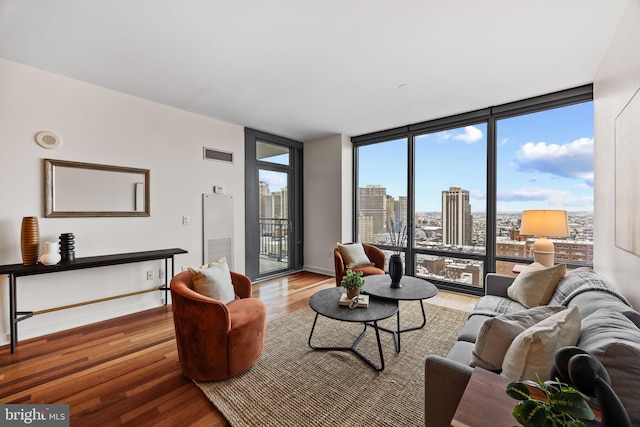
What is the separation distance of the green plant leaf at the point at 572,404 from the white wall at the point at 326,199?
4.40 metres

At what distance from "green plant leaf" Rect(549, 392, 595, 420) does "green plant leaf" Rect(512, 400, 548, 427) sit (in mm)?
33

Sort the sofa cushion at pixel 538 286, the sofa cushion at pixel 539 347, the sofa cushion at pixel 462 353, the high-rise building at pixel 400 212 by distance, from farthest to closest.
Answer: the high-rise building at pixel 400 212 → the sofa cushion at pixel 538 286 → the sofa cushion at pixel 462 353 → the sofa cushion at pixel 539 347

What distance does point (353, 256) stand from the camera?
398 centimetres

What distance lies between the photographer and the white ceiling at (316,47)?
1.94 meters

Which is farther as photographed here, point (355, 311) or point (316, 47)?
point (316, 47)

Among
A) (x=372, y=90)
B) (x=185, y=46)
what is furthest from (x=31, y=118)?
(x=372, y=90)

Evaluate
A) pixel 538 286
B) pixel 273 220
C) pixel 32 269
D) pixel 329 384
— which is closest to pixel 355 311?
pixel 329 384

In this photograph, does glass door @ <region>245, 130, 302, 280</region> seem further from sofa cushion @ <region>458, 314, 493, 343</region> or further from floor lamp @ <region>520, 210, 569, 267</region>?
floor lamp @ <region>520, 210, 569, 267</region>

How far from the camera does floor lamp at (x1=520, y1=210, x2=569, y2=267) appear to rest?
9.05ft

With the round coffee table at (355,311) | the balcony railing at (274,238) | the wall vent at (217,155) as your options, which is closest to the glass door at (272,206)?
the balcony railing at (274,238)

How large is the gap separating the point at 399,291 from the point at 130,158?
138 inches

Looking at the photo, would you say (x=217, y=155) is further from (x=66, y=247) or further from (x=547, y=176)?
(x=547, y=176)

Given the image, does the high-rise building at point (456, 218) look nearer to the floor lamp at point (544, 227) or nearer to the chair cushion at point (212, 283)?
the floor lamp at point (544, 227)

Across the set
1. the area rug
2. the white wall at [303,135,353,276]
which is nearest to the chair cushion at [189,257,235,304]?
the area rug
